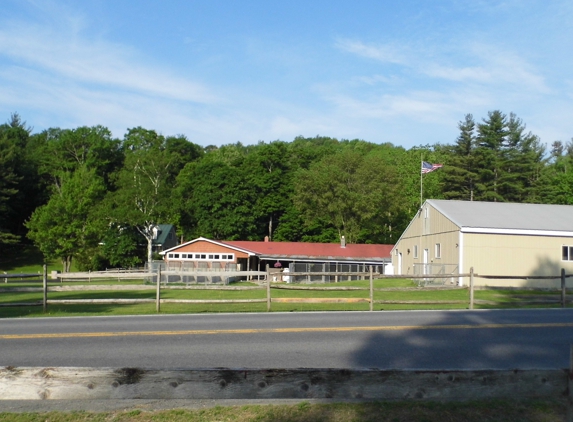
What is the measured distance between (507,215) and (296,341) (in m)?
29.6

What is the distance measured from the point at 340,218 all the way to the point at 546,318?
155 feet

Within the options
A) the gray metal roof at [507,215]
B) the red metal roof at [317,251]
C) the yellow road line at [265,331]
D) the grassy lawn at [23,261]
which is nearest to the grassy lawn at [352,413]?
the yellow road line at [265,331]

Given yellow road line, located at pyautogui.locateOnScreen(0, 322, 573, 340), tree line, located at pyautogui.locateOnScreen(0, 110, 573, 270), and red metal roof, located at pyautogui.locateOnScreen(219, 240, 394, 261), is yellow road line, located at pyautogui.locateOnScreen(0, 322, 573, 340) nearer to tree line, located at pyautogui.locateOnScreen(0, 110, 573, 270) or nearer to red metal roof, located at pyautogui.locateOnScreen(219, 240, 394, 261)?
red metal roof, located at pyautogui.locateOnScreen(219, 240, 394, 261)

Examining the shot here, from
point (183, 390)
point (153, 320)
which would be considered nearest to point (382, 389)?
point (183, 390)

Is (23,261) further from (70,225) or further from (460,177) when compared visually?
(460,177)

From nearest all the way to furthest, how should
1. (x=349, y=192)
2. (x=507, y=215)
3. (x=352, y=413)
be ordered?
1. (x=352, y=413)
2. (x=507, y=215)
3. (x=349, y=192)

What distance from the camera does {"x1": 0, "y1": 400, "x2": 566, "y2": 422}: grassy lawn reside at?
6125 mm

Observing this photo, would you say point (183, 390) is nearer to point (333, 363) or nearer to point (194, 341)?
point (333, 363)

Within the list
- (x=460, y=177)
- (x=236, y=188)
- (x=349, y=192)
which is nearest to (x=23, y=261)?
(x=236, y=188)

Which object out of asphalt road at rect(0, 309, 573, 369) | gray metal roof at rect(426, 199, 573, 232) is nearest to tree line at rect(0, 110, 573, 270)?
gray metal roof at rect(426, 199, 573, 232)

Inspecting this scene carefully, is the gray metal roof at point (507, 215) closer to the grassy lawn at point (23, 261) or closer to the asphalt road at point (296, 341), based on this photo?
the asphalt road at point (296, 341)

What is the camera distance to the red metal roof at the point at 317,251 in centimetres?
5238

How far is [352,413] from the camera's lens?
245 inches

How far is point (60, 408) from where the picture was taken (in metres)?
6.39
